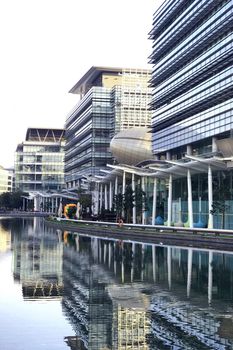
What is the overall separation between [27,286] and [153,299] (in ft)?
17.4

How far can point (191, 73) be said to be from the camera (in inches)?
2926

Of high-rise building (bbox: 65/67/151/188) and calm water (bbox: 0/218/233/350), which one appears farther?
high-rise building (bbox: 65/67/151/188)

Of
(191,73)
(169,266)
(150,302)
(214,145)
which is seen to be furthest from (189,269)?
(191,73)

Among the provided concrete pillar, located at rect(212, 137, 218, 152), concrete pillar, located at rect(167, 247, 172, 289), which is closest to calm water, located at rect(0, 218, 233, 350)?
concrete pillar, located at rect(167, 247, 172, 289)

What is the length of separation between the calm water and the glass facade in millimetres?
38923

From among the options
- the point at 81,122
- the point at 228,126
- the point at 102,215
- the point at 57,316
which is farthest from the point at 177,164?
the point at 81,122

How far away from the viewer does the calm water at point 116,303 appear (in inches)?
483

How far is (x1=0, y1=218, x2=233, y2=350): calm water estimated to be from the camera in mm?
12273

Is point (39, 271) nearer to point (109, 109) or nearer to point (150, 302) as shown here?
point (150, 302)

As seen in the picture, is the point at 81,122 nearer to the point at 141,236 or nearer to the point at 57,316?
the point at 141,236

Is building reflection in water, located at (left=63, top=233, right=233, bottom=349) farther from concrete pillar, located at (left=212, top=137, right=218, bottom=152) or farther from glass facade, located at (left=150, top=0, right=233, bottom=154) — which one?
glass facade, located at (left=150, top=0, right=233, bottom=154)

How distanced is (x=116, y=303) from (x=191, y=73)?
6137 centimetres

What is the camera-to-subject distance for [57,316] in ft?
48.1

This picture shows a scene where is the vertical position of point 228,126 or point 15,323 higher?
point 228,126
